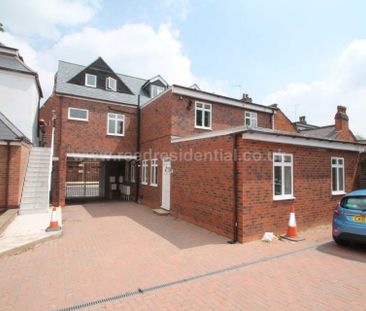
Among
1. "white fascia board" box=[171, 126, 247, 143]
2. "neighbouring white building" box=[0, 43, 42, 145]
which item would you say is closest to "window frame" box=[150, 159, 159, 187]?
"white fascia board" box=[171, 126, 247, 143]

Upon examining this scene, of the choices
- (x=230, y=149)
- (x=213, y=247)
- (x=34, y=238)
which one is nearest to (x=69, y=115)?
(x=34, y=238)

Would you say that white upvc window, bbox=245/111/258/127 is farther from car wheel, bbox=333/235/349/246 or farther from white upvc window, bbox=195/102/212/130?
car wheel, bbox=333/235/349/246

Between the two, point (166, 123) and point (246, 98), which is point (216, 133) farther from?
point (246, 98)

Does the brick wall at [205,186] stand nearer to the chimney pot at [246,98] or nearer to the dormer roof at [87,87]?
the dormer roof at [87,87]

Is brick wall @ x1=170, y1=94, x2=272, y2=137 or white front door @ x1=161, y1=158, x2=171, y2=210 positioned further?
brick wall @ x1=170, y1=94, x2=272, y2=137

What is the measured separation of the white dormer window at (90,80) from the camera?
14586mm

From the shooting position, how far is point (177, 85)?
1100cm

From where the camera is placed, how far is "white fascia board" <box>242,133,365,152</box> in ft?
21.9

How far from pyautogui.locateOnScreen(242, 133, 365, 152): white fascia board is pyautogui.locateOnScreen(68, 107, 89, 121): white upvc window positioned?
10.1 m

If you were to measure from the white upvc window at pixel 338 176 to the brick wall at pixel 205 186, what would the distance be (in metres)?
4.74

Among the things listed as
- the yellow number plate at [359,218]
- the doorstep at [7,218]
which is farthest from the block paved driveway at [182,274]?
the doorstep at [7,218]

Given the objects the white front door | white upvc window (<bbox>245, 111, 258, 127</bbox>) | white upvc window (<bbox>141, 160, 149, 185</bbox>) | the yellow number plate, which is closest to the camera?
the yellow number plate

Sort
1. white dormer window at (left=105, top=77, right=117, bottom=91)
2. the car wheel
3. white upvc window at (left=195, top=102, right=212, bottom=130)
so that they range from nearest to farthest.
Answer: the car wheel
white upvc window at (left=195, top=102, right=212, bottom=130)
white dormer window at (left=105, top=77, right=117, bottom=91)

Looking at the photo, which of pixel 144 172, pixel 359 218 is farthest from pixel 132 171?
pixel 359 218
